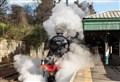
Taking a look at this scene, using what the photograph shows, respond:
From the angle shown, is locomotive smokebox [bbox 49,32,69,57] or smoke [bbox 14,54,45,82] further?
locomotive smokebox [bbox 49,32,69,57]

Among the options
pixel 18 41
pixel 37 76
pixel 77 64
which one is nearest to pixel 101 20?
pixel 77 64

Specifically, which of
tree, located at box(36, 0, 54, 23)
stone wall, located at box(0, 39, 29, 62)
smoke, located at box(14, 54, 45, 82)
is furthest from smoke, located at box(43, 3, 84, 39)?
tree, located at box(36, 0, 54, 23)

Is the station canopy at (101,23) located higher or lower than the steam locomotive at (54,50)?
higher

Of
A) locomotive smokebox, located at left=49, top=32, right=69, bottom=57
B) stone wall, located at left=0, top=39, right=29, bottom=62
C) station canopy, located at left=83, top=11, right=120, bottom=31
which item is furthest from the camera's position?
stone wall, located at left=0, top=39, right=29, bottom=62

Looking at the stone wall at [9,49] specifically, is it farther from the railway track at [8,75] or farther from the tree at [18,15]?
the tree at [18,15]

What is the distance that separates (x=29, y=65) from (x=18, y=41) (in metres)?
19.3

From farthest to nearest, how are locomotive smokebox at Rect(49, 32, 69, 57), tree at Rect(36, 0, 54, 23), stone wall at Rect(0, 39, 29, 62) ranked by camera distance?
1. tree at Rect(36, 0, 54, 23)
2. stone wall at Rect(0, 39, 29, 62)
3. locomotive smokebox at Rect(49, 32, 69, 57)

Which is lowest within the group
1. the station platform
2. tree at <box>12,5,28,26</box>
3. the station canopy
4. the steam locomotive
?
the station platform

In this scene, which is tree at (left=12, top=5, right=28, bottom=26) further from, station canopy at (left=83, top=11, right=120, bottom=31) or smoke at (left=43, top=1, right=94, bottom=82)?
smoke at (left=43, top=1, right=94, bottom=82)

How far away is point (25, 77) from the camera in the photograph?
18.0 meters

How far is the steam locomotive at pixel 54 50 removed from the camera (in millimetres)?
16934

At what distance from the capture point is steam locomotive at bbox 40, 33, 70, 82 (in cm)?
1693

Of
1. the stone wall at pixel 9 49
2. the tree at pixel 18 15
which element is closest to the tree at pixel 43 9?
the tree at pixel 18 15

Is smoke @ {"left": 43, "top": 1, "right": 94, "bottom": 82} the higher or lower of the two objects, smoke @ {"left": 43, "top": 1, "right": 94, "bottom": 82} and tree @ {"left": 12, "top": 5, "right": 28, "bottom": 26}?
the lower
